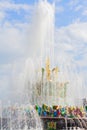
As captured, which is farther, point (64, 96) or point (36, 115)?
point (64, 96)

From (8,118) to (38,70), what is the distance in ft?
38.5

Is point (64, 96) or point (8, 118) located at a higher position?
point (64, 96)

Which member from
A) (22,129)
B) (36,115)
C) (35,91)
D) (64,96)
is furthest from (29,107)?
(64,96)

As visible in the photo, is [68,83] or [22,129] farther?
[68,83]

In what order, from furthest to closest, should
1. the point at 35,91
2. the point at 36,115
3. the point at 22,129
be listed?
the point at 35,91 → the point at 36,115 → the point at 22,129

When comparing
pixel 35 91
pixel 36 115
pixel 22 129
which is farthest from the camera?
pixel 35 91

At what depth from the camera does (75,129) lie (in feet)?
127

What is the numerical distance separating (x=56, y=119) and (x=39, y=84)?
938 cm

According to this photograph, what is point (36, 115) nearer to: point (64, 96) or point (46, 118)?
point (46, 118)

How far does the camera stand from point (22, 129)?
36812 mm

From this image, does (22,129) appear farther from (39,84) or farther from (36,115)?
(39,84)

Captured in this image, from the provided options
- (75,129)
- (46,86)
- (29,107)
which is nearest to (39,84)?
(46,86)

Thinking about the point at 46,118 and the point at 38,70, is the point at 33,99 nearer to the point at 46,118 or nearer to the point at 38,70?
the point at 38,70

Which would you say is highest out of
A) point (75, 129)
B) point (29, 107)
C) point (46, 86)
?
point (46, 86)
